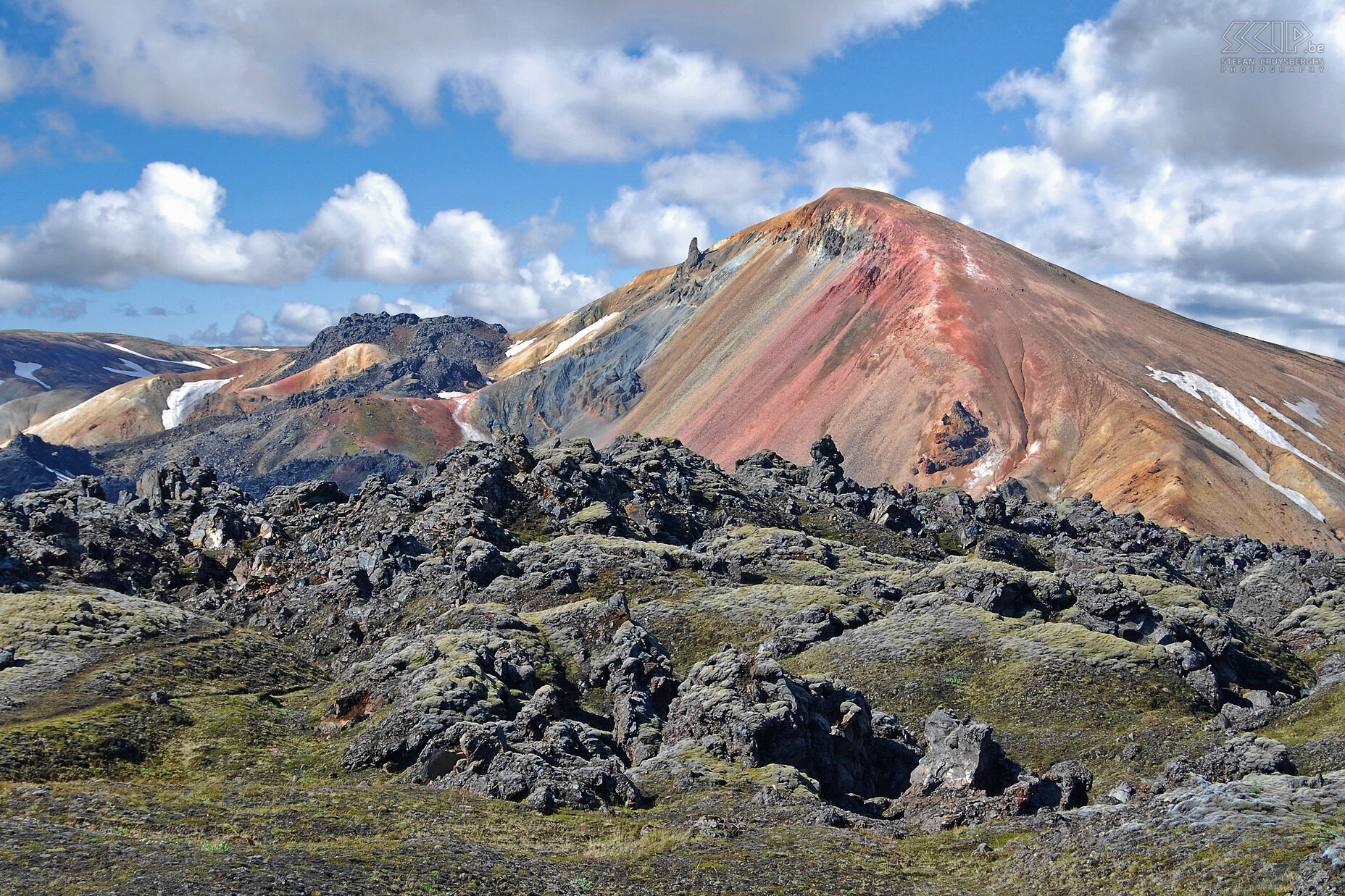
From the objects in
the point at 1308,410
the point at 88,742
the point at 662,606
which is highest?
the point at 1308,410

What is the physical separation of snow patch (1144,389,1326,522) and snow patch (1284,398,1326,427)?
1316 inches

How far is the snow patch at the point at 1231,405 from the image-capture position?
168750mm

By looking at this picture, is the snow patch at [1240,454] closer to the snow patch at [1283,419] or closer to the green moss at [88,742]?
the snow patch at [1283,419]

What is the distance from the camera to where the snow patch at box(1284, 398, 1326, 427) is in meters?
188

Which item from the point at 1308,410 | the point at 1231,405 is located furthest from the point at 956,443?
the point at 1308,410

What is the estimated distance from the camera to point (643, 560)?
6981 cm

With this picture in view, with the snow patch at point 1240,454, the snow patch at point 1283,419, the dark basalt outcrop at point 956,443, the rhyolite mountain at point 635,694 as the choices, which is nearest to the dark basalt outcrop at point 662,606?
the rhyolite mountain at point 635,694

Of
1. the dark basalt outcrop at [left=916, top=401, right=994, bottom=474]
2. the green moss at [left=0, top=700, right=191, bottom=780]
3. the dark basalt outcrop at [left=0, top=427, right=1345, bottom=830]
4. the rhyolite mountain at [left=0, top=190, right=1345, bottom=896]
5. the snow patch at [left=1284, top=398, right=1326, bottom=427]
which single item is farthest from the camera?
the snow patch at [left=1284, top=398, right=1326, bottom=427]

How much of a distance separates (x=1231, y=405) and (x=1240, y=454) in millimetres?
24090

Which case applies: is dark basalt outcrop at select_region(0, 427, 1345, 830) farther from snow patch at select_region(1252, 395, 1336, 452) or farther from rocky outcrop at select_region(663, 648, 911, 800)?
snow patch at select_region(1252, 395, 1336, 452)

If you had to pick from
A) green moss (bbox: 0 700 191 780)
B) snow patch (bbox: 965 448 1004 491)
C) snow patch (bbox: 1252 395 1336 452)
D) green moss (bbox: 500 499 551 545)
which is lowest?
green moss (bbox: 0 700 191 780)

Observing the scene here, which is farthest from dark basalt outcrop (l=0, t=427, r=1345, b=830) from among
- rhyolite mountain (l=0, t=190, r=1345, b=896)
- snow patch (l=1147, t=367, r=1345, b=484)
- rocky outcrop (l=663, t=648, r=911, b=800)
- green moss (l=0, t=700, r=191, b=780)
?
snow patch (l=1147, t=367, r=1345, b=484)

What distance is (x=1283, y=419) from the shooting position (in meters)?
182

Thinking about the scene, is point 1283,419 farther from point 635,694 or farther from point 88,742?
point 88,742
